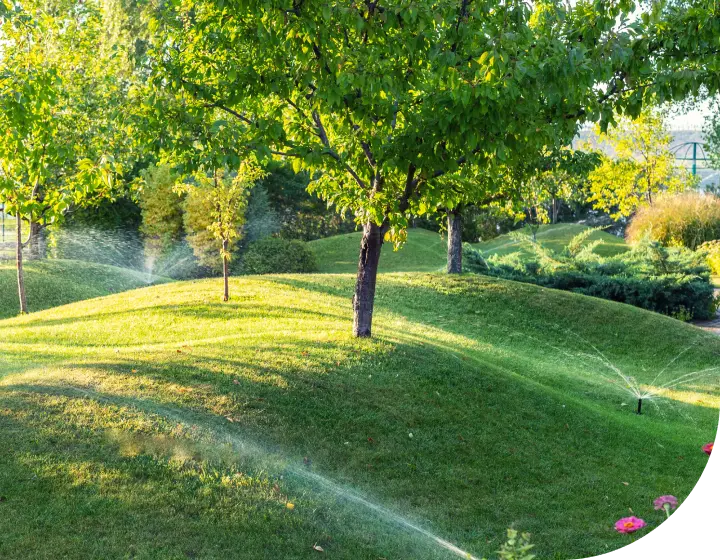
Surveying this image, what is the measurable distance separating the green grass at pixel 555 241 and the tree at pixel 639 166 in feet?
8.63

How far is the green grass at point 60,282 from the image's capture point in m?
17.9

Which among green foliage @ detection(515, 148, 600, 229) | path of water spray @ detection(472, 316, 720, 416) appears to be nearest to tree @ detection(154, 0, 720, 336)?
green foliage @ detection(515, 148, 600, 229)

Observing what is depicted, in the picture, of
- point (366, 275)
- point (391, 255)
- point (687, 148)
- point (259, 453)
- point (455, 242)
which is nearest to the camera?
point (259, 453)

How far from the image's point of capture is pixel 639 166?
87.0 feet

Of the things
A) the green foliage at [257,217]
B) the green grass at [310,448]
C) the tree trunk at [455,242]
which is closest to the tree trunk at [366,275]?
the green grass at [310,448]

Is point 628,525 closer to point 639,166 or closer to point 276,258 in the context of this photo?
point 276,258

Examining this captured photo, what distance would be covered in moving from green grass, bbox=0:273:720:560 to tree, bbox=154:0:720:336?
206 cm

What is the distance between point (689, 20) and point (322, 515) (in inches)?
222

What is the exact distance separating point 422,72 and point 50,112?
6126 mm

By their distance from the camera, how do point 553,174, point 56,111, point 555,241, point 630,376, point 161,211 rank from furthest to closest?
point 555,241 < point 161,211 < point 553,174 < point 56,111 < point 630,376

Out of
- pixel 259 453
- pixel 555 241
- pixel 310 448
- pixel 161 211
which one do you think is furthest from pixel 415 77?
pixel 555 241

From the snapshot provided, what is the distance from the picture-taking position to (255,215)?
90.4 feet

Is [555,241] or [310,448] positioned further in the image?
[555,241]

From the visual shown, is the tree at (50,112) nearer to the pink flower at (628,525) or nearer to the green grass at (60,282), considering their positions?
the green grass at (60,282)
